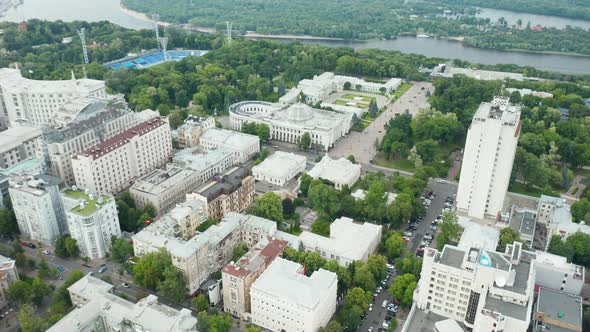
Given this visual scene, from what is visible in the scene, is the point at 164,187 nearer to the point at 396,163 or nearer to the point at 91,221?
the point at 91,221

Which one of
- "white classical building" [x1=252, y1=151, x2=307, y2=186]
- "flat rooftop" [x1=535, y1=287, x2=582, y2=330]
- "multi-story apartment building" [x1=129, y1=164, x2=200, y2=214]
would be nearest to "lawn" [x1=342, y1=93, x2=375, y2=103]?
"white classical building" [x1=252, y1=151, x2=307, y2=186]

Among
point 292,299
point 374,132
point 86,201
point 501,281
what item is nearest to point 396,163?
point 374,132

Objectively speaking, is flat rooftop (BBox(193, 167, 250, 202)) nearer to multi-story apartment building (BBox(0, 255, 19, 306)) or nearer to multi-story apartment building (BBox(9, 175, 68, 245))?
multi-story apartment building (BBox(9, 175, 68, 245))

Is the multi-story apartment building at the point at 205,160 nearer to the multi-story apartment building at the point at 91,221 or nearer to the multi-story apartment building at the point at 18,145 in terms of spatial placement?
the multi-story apartment building at the point at 91,221

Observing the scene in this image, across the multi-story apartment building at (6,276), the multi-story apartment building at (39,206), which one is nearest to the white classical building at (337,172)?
the multi-story apartment building at (39,206)

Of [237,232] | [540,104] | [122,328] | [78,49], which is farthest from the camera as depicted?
[78,49]

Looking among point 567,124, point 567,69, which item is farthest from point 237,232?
Answer: point 567,69

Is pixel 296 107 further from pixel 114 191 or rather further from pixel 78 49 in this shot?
pixel 78 49

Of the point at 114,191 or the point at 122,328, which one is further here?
the point at 114,191
